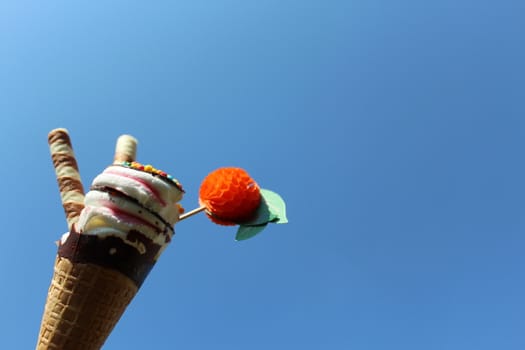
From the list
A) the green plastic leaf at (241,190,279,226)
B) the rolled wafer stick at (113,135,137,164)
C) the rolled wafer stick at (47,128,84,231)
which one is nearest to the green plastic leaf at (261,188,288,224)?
the green plastic leaf at (241,190,279,226)

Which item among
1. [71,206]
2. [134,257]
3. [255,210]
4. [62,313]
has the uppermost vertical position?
[255,210]

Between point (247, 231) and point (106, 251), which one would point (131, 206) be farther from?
point (247, 231)

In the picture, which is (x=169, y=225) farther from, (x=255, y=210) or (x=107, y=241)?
(x=255, y=210)

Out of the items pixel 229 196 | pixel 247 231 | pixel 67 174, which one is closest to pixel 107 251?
pixel 67 174

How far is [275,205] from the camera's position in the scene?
4.60 meters

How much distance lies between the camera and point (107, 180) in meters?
3.66

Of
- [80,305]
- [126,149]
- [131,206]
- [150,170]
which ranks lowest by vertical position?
[80,305]

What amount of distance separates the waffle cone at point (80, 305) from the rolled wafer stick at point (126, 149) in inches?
46.3

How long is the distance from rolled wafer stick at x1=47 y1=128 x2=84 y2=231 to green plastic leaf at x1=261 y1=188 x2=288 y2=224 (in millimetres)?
1926

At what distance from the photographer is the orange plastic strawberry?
4.42 meters

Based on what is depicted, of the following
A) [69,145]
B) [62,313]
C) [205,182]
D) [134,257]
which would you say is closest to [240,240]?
[205,182]

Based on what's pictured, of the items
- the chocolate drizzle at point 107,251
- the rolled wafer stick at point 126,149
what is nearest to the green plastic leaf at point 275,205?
the chocolate drizzle at point 107,251

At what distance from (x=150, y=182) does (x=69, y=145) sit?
4.40ft

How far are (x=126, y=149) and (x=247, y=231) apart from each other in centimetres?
156
